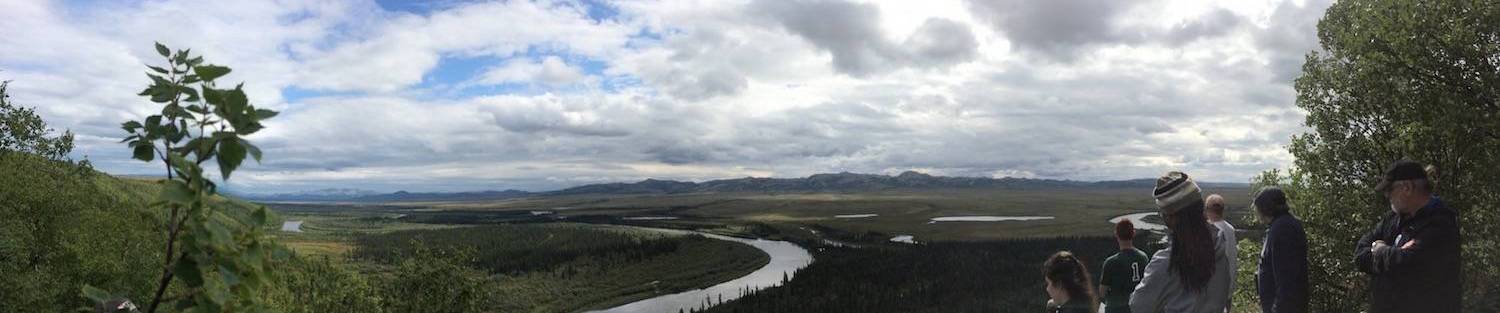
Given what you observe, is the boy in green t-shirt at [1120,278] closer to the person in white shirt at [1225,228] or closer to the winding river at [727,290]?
the person in white shirt at [1225,228]

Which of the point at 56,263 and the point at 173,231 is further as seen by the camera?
the point at 56,263

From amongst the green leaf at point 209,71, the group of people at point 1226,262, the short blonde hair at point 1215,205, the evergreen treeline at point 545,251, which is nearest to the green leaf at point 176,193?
the green leaf at point 209,71

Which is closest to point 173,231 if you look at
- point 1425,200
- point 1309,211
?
point 1425,200

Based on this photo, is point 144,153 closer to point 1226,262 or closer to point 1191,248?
point 1191,248

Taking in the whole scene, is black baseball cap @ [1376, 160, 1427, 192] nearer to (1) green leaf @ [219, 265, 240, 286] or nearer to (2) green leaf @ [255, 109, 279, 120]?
(2) green leaf @ [255, 109, 279, 120]

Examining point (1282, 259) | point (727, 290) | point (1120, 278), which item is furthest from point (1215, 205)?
point (727, 290)

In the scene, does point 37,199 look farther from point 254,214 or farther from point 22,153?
point 254,214

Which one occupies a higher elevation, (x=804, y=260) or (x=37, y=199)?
(x=37, y=199)

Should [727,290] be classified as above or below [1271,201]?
below
